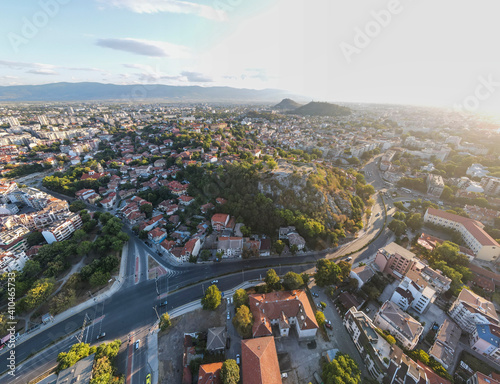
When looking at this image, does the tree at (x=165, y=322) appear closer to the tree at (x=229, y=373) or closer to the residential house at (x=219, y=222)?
the tree at (x=229, y=373)

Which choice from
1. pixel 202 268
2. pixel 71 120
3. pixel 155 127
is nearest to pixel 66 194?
pixel 202 268

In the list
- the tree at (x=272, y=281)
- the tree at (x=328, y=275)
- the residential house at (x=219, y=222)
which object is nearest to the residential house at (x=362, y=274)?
the tree at (x=328, y=275)

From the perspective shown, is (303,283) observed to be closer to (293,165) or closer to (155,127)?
(293,165)

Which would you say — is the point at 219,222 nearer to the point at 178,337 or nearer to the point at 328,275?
the point at 178,337

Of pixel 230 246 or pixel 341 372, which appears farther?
pixel 230 246

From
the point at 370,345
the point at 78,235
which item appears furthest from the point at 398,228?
the point at 78,235
